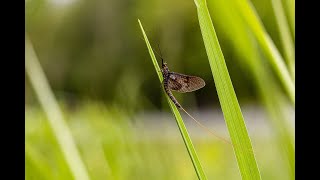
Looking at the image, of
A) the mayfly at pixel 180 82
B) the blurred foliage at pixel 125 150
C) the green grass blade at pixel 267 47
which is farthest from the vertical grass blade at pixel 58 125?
the green grass blade at pixel 267 47

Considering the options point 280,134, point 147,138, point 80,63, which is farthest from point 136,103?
point 80,63

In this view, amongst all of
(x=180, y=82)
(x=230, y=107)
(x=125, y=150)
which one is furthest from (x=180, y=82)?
(x=230, y=107)

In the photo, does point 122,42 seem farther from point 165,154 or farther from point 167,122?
point 165,154

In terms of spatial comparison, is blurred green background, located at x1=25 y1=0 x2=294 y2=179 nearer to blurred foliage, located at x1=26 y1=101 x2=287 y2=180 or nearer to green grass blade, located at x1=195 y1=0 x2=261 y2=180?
blurred foliage, located at x1=26 y1=101 x2=287 y2=180

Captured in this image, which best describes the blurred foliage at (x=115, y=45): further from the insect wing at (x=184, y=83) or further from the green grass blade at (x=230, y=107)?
the green grass blade at (x=230, y=107)

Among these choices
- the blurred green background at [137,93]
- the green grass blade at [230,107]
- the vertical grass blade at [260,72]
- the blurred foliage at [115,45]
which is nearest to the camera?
the green grass blade at [230,107]
